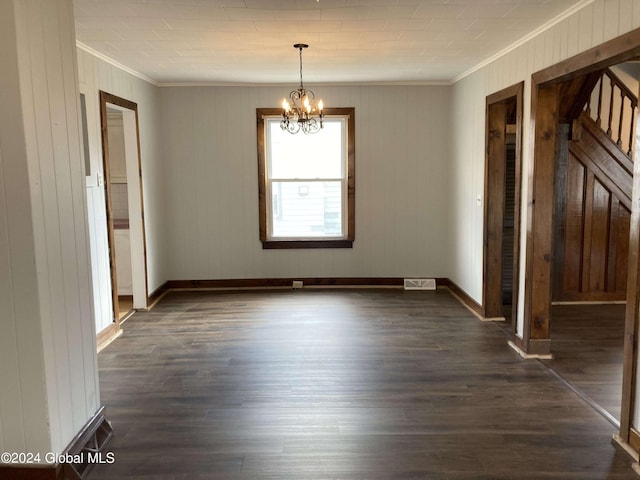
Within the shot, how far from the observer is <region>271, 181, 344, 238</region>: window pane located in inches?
252

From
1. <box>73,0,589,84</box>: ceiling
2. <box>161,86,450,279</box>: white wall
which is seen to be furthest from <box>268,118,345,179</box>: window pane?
<box>73,0,589,84</box>: ceiling

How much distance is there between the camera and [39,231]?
2186mm

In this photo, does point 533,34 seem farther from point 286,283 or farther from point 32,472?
point 32,472

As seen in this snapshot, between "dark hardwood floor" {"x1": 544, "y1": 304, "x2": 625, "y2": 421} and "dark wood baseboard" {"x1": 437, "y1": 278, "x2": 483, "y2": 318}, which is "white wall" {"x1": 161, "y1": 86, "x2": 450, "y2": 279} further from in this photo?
"dark hardwood floor" {"x1": 544, "y1": 304, "x2": 625, "y2": 421}

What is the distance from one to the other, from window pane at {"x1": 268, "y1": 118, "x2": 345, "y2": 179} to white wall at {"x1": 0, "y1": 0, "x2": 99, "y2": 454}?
3.85m

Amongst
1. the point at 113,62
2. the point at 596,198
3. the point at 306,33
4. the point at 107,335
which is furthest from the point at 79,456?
the point at 596,198

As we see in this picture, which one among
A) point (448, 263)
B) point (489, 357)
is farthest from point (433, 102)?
point (489, 357)

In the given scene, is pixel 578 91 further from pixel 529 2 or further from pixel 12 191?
pixel 12 191

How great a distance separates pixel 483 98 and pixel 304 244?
9.10 ft

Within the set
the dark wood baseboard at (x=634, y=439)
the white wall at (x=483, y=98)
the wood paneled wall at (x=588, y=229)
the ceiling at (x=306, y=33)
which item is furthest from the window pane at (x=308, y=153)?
the dark wood baseboard at (x=634, y=439)

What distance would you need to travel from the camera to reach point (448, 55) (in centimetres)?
464

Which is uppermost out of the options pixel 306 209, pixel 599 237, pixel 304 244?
pixel 306 209

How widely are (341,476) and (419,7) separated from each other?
2.86 meters

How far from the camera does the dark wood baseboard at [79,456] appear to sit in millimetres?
2281
